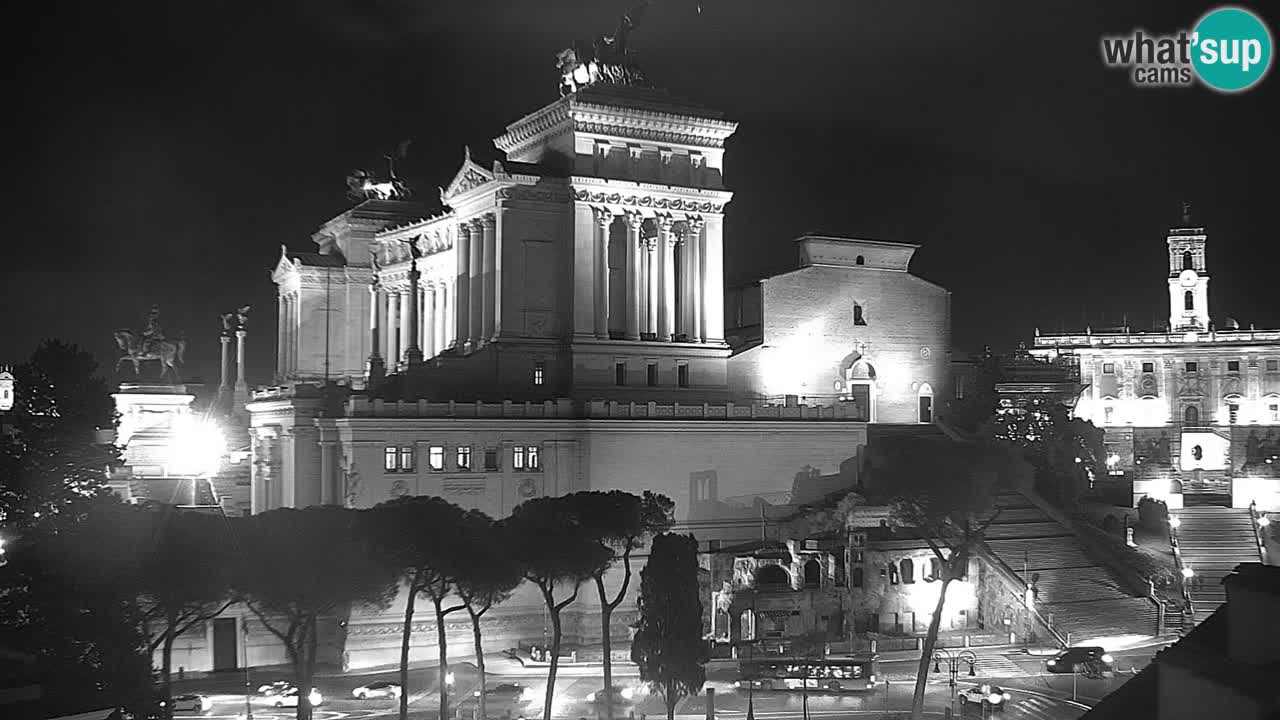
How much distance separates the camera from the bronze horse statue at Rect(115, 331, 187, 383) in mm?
72625

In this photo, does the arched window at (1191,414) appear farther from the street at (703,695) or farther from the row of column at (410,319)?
the row of column at (410,319)

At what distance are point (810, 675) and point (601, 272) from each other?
30.3 m

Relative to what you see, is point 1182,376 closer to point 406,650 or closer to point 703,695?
point 703,695

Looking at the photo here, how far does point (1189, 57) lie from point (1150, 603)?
30543 mm

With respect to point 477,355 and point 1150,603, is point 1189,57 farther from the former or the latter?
point 477,355

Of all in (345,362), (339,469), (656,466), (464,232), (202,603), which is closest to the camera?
(202,603)

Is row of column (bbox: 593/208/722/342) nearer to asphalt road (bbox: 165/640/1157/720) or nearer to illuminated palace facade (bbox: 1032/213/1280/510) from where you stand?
asphalt road (bbox: 165/640/1157/720)

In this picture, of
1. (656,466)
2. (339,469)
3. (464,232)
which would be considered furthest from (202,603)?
(464,232)

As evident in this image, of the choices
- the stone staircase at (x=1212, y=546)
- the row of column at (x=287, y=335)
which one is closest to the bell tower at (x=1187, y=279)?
the stone staircase at (x=1212, y=546)

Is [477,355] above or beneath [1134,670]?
above

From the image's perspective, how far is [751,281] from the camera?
3344 inches

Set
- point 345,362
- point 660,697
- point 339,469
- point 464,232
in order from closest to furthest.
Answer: point 660,697, point 339,469, point 464,232, point 345,362

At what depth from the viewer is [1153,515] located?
78562mm

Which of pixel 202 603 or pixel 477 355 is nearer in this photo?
pixel 202 603
